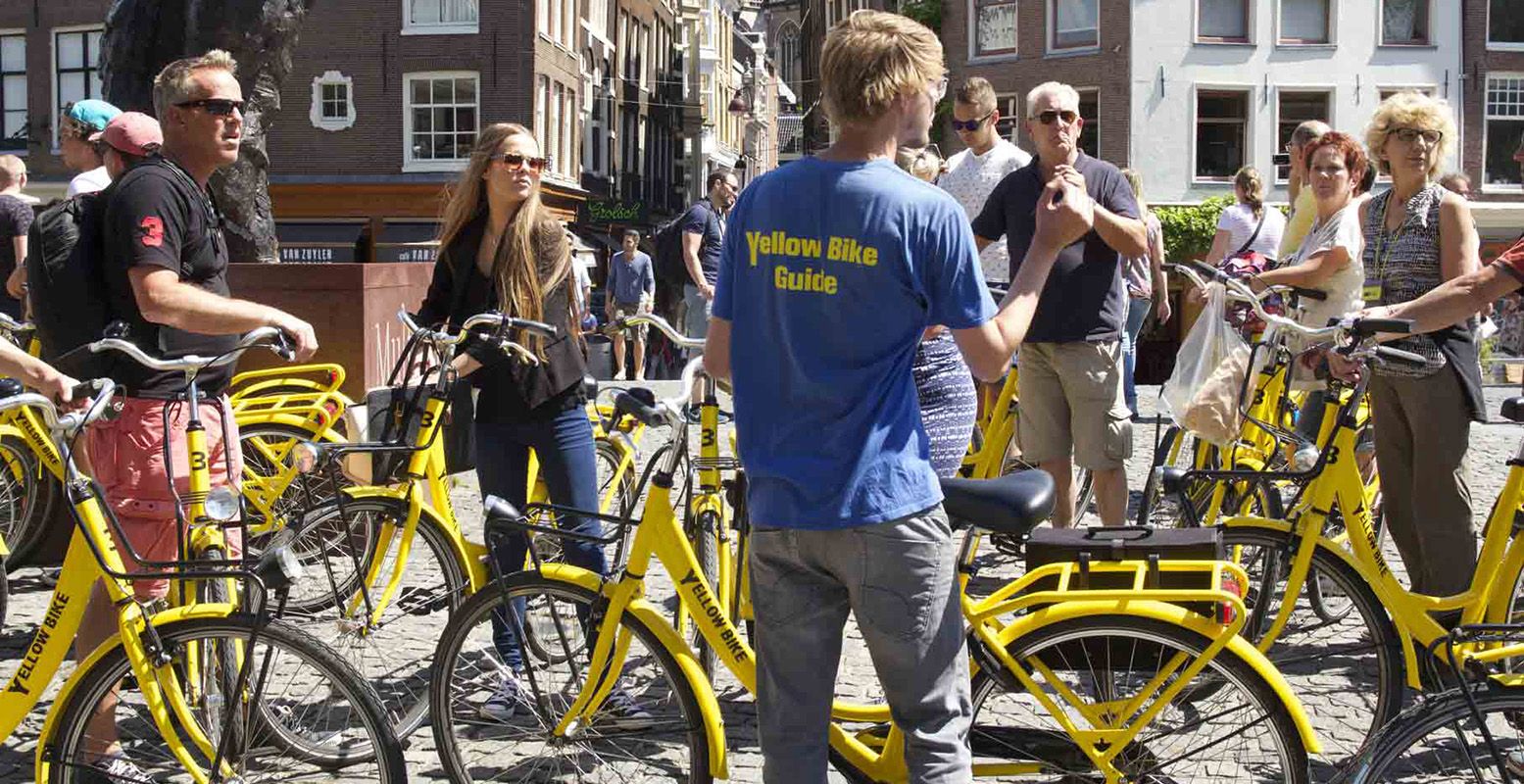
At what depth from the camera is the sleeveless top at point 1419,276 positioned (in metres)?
5.06

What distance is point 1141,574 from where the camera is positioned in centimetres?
355

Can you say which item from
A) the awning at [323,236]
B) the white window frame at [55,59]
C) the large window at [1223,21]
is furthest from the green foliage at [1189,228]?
the white window frame at [55,59]

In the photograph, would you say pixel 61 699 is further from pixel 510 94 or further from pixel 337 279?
pixel 510 94

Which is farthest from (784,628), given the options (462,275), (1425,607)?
(462,275)

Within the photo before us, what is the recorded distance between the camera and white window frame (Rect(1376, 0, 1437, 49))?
3362 centimetres

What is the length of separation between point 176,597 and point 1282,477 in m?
2.74

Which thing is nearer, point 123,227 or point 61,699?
point 61,699

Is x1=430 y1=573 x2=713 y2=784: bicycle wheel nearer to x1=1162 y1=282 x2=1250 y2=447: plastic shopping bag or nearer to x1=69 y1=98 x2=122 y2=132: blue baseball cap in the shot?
x1=1162 y1=282 x2=1250 y2=447: plastic shopping bag

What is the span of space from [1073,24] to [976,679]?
106ft

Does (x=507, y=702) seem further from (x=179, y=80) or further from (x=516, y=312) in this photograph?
(x=179, y=80)

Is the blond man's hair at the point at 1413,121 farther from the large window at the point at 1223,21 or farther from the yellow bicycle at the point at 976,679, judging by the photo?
the large window at the point at 1223,21

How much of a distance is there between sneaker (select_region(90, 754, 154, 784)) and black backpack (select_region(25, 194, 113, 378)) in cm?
104

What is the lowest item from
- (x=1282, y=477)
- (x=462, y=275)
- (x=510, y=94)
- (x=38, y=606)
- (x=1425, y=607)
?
(x=38, y=606)

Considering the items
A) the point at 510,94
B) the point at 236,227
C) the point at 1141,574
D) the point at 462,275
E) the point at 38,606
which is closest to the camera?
the point at 1141,574
